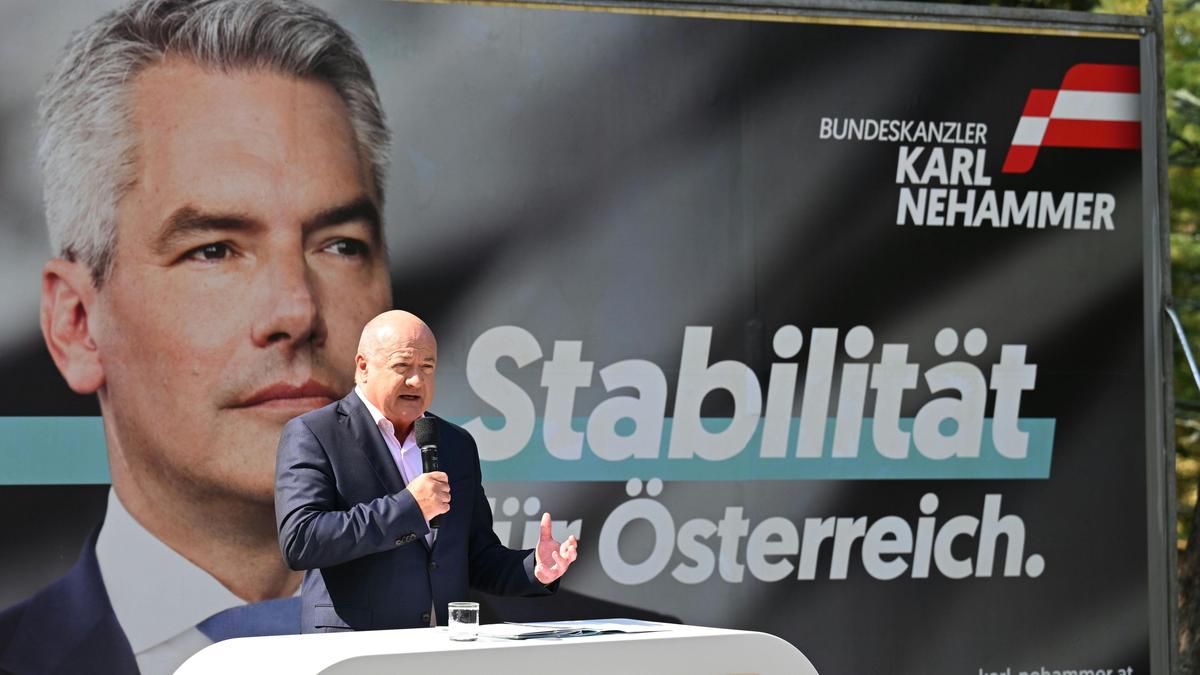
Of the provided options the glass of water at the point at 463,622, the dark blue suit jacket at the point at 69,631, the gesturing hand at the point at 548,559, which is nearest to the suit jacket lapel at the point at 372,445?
the gesturing hand at the point at 548,559

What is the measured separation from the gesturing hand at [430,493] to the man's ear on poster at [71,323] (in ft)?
7.17

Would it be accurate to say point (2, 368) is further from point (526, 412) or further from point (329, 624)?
point (329, 624)

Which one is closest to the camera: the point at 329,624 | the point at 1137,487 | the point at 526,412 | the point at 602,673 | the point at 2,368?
the point at 602,673

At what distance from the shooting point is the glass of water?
2650 mm

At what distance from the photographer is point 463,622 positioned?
267cm

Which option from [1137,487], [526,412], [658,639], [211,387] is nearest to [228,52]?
[211,387]

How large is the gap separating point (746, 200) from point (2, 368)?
245cm

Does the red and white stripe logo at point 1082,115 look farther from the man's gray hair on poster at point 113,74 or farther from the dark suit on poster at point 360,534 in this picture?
the dark suit on poster at point 360,534

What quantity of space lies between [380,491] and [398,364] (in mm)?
262

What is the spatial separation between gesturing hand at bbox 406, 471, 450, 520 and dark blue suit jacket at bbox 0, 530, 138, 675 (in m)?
2.18

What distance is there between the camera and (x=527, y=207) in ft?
16.3


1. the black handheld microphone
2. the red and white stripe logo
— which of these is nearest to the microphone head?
the black handheld microphone

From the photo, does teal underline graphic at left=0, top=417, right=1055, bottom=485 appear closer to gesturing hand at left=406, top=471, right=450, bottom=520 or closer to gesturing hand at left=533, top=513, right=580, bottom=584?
gesturing hand at left=533, top=513, right=580, bottom=584

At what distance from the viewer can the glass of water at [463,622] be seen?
2650 millimetres
